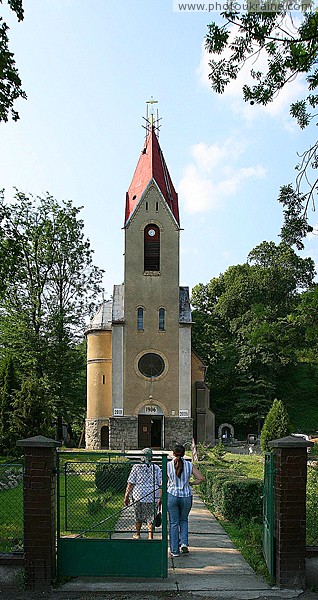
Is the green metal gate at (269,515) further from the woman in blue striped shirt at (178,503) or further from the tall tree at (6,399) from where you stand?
the tall tree at (6,399)

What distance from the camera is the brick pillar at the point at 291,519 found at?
819 centimetres

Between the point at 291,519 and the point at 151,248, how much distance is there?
3365 centimetres

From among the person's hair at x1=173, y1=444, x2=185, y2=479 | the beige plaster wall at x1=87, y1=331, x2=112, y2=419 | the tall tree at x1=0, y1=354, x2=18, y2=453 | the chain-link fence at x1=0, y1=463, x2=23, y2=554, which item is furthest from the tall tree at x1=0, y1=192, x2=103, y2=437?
the person's hair at x1=173, y1=444, x2=185, y2=479

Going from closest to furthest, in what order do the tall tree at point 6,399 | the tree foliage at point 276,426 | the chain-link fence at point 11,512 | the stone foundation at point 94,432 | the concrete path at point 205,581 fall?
the concrete path at point 205,581 → the chain-link fence at point 11,512 → the tall tree at point 6,399 → the tree foliage at point 276,426 → the stone foundation at point 94,432

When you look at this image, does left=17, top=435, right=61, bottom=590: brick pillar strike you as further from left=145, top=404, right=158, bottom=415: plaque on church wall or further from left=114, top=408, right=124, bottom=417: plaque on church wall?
left=145, top=404, right=158, bottom=415: plaque on church wall

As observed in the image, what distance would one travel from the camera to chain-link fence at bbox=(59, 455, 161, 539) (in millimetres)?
9266

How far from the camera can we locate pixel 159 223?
136 ft

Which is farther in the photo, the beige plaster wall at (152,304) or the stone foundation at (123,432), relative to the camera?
the beige plaster wall at (152,304)

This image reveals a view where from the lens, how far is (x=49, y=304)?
43.2m

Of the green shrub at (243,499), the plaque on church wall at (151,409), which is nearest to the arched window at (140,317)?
the plaque on church wall at (151,409)

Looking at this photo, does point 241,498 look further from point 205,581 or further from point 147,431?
point 147,431

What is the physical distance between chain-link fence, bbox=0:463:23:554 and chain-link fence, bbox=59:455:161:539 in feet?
2.60

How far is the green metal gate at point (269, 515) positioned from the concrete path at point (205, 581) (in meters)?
0.26

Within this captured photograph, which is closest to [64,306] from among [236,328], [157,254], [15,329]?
[15,329]
